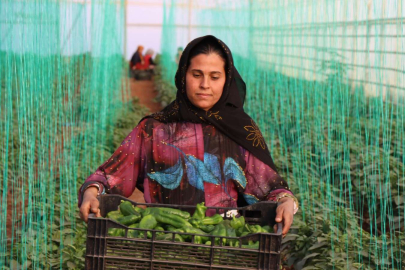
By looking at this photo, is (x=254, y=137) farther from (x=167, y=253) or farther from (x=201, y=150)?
(x=167, y=253)

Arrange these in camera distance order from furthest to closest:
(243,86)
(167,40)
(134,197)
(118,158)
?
(167,40), (134,197), (243,86), (118,158)

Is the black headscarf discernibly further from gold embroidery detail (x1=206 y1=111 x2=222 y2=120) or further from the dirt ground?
the dirt ground

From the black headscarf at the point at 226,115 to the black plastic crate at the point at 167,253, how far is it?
0.65 metres

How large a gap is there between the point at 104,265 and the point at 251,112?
19.0ft

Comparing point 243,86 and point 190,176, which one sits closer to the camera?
point 190,176

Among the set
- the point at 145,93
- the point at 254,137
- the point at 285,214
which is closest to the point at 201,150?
the point at 254,137

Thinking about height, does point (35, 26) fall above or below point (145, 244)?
above

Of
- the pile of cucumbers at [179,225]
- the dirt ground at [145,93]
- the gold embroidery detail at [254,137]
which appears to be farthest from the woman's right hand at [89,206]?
the dirt ground at [145,93]

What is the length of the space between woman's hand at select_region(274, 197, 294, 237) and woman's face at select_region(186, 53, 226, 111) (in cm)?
48

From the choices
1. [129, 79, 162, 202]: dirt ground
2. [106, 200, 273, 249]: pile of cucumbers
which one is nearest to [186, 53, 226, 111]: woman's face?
[106, 200, 273, 249]: pile of cucumbers

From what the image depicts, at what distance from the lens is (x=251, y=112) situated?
23.3ft

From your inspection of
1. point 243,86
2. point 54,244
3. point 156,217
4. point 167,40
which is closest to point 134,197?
point 54,244

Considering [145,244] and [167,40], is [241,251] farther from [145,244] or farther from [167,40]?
[167,40]

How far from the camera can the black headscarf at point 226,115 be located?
201 centimetres
